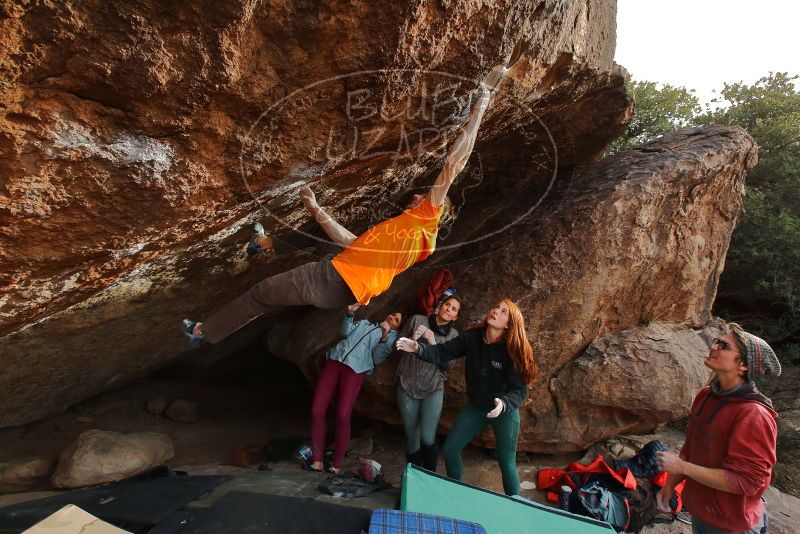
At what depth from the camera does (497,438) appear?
11.5 ft

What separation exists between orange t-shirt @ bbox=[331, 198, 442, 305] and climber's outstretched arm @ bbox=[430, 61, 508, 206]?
14 centimetres

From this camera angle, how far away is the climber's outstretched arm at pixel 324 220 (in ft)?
9.87

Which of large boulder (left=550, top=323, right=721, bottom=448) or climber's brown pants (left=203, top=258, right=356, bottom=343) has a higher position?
climber's brown pants (left=203, top=258, right=356, bottom=343)

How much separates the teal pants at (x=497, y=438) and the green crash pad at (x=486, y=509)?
0.47m

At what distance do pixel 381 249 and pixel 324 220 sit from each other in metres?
0.42

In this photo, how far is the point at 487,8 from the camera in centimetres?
262

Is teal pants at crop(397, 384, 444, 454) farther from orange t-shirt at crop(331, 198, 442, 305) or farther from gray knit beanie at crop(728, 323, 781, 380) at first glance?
gray knit beanie at crop(728, 323, 781, 380)

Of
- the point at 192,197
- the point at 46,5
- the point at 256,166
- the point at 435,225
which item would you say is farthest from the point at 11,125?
the point at 435,225

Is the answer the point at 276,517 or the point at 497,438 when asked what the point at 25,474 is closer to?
the point at 276,517

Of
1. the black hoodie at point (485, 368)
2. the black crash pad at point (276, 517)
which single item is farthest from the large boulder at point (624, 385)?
the black crash pad at point (276, 517)

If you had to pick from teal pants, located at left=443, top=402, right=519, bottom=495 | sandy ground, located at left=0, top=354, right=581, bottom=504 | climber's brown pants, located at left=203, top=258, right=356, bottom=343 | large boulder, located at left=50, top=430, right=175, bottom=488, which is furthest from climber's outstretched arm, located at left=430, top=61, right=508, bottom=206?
large boulder, located at left=50, top=430, right=175, bottom=488

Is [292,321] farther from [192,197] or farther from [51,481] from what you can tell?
[192,197]

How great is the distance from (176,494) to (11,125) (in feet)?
6.36

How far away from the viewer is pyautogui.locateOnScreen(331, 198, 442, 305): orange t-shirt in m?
3.11
